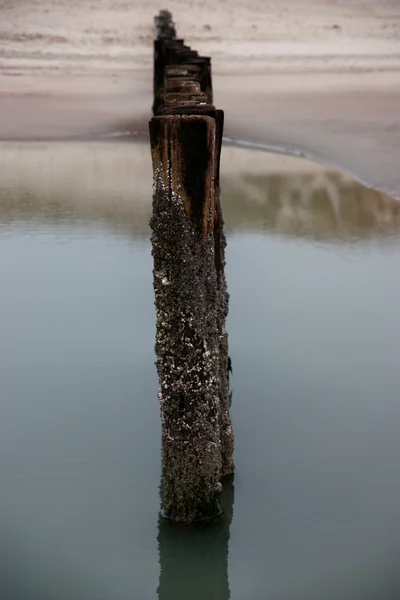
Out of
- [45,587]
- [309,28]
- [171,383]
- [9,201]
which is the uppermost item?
[309,28]

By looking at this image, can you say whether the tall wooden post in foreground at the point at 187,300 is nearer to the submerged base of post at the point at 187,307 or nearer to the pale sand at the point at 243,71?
the submerged base of post at the point at 187,307

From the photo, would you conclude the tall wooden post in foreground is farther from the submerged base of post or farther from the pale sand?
the pale sand

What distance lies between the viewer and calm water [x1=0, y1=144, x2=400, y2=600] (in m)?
5.00

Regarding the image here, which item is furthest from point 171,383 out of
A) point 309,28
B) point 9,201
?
point 309,28

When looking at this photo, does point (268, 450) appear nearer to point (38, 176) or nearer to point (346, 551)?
point (346, 551)

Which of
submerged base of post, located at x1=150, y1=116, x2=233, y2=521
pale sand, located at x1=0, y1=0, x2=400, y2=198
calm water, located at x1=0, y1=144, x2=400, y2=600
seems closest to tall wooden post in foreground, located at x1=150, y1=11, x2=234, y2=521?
submerged base of post, located at x1=150, y1=116, x2=233, y2=521

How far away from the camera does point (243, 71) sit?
2639 cm

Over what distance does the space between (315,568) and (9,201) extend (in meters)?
8.87

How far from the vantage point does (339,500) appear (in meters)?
5.57

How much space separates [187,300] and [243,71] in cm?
2249

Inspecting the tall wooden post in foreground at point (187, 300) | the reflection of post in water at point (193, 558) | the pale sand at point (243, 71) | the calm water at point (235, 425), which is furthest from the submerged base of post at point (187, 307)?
the pale sand at point (243, 71)

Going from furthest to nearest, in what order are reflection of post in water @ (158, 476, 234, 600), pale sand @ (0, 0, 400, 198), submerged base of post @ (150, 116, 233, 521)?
pale sand @ (0, 0, 400, 198) → reflection of post in water @ (158, 476, 234, 600) → submerged base of post @ (150, 116, 233, 521)

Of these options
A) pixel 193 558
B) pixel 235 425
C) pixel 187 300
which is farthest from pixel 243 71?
pixel 187 300

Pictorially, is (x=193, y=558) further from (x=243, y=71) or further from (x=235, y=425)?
(x=243, y=71)
